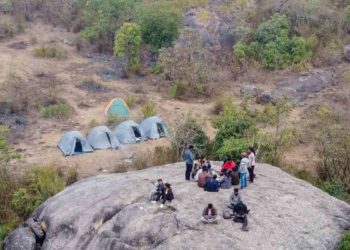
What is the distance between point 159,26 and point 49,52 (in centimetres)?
592

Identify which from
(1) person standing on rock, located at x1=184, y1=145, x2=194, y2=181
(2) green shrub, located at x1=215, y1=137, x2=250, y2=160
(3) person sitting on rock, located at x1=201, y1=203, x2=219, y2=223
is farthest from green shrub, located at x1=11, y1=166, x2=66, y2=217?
(3) person sitting on rock, located at x1=201, y1=203, x2=219, y2=223

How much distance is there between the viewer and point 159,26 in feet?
86.4

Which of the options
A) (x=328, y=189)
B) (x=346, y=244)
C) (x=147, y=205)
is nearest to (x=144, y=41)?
(x=328, y=189)

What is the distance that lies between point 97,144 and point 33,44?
453 inches

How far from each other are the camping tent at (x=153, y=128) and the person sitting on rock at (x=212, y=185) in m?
7.67

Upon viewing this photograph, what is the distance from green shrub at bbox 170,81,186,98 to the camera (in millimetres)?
24031

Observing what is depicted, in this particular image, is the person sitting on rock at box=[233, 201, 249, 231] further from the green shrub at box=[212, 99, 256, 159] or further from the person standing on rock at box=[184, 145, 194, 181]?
the green shrub at box=[212, 99, 256, 159]

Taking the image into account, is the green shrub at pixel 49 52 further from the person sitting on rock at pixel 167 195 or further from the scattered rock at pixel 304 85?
the person sitting on rock at pixel 167 195

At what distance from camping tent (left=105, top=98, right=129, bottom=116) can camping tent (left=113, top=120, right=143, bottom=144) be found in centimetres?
132

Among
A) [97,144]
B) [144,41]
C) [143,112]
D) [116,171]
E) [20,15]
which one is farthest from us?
[20,15]

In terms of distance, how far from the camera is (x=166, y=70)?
82.1 ft

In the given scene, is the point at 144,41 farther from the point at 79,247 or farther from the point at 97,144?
the point at 79,247

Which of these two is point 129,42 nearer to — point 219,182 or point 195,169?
point 195,169

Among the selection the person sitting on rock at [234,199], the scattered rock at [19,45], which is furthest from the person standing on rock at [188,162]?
the scattered rock at [19,45]
